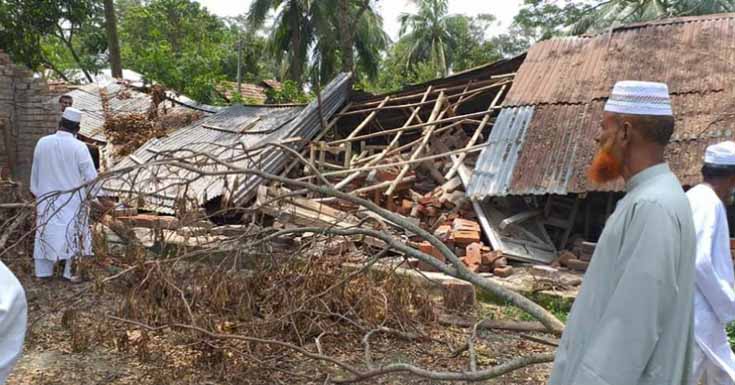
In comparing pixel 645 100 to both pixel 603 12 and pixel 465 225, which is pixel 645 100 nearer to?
pixel 465 225

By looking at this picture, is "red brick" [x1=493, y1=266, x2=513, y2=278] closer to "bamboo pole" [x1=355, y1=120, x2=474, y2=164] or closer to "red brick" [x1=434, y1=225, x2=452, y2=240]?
Result: "red brick" [x1=434, y1=225, x2=452, y2=240]

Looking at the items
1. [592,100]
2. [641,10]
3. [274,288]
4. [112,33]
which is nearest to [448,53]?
[641,10]

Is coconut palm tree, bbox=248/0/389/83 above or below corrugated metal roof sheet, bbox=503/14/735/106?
above

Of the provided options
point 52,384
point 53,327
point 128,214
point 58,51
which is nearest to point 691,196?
point 52,384

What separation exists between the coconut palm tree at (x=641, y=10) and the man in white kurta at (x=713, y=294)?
19.5m

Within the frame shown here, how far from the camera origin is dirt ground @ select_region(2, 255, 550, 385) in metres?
4.03

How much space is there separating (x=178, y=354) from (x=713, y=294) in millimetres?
3674

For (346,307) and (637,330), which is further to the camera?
(346,307)

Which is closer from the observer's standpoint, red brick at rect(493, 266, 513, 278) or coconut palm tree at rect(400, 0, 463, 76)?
red brick at rect(493, 266, 513, 278)

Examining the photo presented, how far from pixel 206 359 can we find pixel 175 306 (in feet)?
1.50

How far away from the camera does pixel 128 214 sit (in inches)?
248

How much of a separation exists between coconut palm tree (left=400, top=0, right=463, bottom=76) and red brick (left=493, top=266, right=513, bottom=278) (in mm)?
27172

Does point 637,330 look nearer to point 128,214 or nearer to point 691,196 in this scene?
point 691,196

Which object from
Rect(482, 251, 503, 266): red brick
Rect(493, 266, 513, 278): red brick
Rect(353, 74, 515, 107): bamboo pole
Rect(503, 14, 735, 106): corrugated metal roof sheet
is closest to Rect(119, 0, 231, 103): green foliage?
Rect(353, 74, 515, 107): bamboo pole
